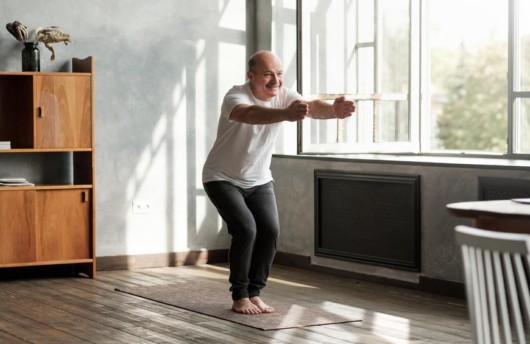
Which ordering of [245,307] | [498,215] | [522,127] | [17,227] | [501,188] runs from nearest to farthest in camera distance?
[498,215] < [245,307] < [501,188] < [522,127] < [17,227]

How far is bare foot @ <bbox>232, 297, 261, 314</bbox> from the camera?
203 inches

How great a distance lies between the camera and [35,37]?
21.2 feet

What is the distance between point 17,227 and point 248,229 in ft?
6.57

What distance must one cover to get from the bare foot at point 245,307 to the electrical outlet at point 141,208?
6.56 feet

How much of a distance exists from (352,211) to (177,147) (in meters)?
1.43

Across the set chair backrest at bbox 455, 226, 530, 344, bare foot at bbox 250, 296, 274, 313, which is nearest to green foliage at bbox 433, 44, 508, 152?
bare foot at bbox 250, 296, 274, 313

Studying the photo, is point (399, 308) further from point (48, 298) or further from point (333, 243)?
point (48, 298)

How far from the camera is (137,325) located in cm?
497

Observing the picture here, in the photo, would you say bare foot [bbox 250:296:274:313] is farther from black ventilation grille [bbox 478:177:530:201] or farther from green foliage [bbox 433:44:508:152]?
green foliage [bbox 433:44:508:152]

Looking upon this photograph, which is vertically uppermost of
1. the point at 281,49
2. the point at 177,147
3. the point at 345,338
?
the point at 281,49

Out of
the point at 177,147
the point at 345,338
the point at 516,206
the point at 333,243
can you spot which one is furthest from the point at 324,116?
the point at 177,147

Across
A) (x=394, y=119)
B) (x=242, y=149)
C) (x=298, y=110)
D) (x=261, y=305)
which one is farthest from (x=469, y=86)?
(x=298, y=110)

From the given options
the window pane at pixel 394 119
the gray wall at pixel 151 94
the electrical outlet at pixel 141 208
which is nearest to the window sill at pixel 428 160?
the window pane at pixel 394 119

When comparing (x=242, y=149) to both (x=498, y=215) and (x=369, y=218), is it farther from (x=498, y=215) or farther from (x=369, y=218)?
(x=498, y=215)
